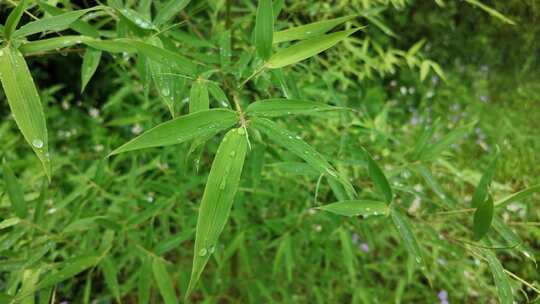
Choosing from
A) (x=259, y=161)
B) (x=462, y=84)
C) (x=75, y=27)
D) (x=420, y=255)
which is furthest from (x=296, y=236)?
(x=462, y=84)

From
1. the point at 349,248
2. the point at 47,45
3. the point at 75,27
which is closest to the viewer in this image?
the point at 47,45

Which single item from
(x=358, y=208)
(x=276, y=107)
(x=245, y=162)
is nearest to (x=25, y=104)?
(x=276, y=107)

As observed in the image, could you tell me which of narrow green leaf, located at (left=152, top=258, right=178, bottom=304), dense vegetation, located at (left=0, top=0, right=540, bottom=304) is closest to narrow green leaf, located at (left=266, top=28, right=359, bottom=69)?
dense vegetation, located at (left=0, top=0, right=540, bottom=304)

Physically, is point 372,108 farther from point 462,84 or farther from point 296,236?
point 462,84

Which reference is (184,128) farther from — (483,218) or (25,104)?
(483,218)

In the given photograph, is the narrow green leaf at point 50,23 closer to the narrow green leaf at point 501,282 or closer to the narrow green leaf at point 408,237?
the narrow green leaf at point 408,237

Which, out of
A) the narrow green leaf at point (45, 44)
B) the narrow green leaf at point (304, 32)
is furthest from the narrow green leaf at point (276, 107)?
the narrow green leaf at point (45, 44)

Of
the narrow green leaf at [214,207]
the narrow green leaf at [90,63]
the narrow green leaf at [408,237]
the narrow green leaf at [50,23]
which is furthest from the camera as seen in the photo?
the narrow green leaf at [90,63]
